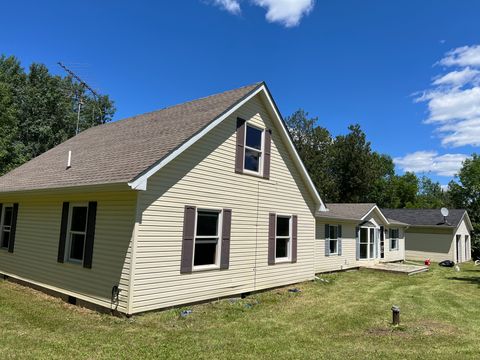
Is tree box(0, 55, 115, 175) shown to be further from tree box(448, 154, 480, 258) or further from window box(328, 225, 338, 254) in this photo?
tree box(448, 154, 480, 258)

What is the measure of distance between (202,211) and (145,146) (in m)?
2.35

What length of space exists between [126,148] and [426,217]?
90.4 feet

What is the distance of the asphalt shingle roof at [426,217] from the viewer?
28.3m

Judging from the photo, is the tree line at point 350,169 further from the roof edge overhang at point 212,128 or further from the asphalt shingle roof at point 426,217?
the roof edge overhang at point 212,128

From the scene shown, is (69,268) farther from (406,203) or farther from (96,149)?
(406,203)

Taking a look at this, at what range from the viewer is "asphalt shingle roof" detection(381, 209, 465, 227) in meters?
28.3

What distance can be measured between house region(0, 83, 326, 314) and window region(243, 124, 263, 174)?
0.03 m

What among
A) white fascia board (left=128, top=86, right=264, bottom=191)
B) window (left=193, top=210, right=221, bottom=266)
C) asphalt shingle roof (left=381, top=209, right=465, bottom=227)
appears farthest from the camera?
asphalt shingle roof (left=381, top=209, right=465, bottom=227)

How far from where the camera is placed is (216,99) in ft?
38.9

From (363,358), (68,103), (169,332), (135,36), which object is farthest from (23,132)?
(363,358)

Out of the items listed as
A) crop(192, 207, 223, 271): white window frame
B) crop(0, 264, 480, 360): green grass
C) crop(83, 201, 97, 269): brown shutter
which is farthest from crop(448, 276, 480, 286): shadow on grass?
crop(83, 201, 97, 269): brown shutter

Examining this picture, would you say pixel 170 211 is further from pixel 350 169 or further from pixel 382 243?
pixel 350 169

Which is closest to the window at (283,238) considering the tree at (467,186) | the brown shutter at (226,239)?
the brown shutter at (226,239)

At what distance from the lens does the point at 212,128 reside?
9609mm
